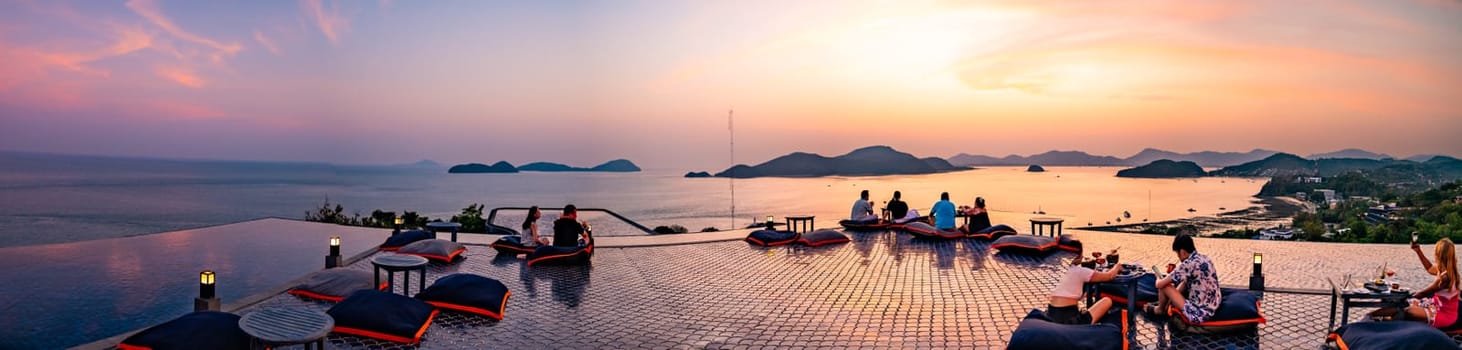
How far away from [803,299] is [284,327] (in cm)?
478

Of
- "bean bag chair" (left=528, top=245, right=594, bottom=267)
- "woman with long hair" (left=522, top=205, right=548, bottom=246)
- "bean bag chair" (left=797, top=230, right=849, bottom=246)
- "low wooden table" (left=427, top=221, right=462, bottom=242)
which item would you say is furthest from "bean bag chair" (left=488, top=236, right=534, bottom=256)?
"bean bag chair" (left=797, top=230, right=849, bottom=246)

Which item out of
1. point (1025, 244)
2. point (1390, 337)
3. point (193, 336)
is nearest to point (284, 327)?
point (193, 336)

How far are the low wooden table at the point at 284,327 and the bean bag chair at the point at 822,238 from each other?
869 cm

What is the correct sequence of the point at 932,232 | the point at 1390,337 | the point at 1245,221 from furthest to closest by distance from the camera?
1. the point at 1245,221
2. the point at 932,232
3. the point at 1390,337

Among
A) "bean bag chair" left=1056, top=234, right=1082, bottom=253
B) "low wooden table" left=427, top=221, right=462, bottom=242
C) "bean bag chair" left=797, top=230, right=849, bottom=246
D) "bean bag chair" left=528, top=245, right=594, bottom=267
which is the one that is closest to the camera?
"bean bag chair" left=528, top=245, right=594, bottom=267

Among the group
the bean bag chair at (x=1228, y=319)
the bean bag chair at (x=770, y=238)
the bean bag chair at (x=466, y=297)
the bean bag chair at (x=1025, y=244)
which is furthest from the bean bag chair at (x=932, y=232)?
the bean bag chair at (x=466, y=297)

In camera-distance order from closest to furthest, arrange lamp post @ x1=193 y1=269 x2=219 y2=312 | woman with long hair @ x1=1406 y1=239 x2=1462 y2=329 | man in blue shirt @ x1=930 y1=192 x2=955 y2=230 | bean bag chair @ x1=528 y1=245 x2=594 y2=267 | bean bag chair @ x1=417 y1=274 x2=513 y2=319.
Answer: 1. woman with long hair @ x1=1406 y1=239 x2=1462 y2=329
2. lamp post @ x1=193 y1=269 x2=219 y2=312
3. bean bag chair @ x1=417 y1=274 x2=513 y2=319
4. bean bag chair @ x1=528 y1=245 x2=594 y2=267
5. man in blue shirt @ x1=930 y1=192 x2=955 y2=230

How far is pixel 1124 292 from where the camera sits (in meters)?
6.86

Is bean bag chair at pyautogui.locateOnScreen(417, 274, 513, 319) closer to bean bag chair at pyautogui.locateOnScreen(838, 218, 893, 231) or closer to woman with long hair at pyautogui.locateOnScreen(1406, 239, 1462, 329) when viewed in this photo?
woman with long hair at pyautogui.locateOnScreen(1406, 239, 1462, 329)

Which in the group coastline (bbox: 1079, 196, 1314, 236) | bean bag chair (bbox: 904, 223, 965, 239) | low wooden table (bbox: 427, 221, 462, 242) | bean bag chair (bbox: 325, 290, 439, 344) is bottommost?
coastline (bbox: 1079, 196, 1314, 236)

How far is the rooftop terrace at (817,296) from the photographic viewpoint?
6.03 metres

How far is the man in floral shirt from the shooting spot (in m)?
5.94

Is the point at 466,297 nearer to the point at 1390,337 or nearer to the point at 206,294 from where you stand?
the point at 206,294

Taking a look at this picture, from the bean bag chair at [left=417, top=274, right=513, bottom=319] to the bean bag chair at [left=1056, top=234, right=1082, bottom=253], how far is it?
8631 mm
